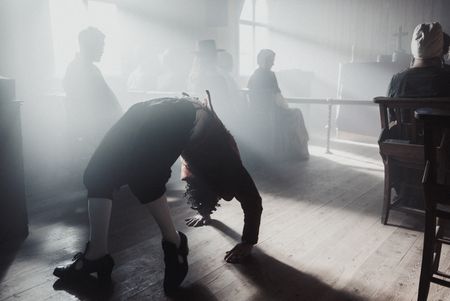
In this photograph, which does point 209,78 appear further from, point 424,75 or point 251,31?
point 251,31

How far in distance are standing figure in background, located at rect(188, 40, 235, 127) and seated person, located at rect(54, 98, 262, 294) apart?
1.96 m

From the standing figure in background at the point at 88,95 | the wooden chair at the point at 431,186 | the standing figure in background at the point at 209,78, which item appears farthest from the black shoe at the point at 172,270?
the standing figure in background at the point at 209,78

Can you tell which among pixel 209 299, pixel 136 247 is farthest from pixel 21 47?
pixel 209 299

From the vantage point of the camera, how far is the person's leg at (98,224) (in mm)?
1535

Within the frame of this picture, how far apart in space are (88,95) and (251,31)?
20.3ft

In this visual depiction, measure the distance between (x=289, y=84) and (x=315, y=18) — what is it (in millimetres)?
2235

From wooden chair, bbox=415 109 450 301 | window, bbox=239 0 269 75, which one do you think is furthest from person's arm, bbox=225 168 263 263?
window, bbox=239 0 269 75

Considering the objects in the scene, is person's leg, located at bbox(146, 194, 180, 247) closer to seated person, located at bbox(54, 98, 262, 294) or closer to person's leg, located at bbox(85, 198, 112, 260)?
seated person, located at bbox(54, 98, 262, 294)

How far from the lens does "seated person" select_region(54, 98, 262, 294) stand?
1.46 m

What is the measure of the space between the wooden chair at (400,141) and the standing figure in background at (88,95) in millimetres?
2037

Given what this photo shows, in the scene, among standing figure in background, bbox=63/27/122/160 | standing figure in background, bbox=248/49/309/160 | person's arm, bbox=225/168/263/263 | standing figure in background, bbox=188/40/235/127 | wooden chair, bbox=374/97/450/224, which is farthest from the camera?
standing figure in background, bbox=248/49/309/160

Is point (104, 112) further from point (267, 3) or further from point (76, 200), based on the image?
point (267, 3)

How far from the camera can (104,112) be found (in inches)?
124

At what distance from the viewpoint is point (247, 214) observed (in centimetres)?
187
